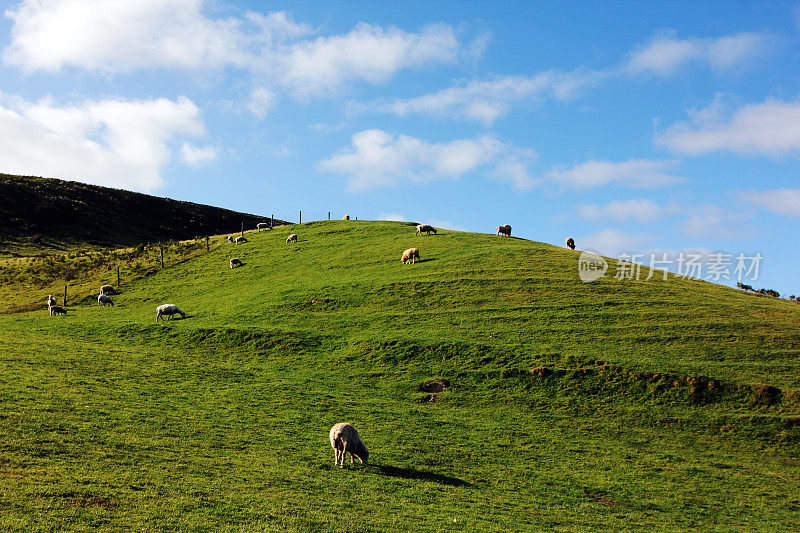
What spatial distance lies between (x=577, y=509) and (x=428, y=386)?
13538mm

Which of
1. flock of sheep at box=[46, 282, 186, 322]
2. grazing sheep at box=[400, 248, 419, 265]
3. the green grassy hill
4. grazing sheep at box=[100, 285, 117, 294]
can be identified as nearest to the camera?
the green grassy hill

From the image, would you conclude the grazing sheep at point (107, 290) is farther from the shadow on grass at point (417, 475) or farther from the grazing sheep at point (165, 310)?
the shadow on grass at point (417, 475)

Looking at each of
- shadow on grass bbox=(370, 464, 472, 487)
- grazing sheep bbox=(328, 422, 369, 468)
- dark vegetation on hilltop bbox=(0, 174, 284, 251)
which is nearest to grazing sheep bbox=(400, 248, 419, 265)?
shadow on grass bbox=(370, 464, 472, 487)

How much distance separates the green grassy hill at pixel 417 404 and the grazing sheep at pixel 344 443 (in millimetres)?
688

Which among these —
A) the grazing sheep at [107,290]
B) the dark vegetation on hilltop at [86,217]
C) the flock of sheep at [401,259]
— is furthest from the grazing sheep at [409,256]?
the dark vegetation on hilltop at [86,217]

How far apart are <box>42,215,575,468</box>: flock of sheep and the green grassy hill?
31.2 inches

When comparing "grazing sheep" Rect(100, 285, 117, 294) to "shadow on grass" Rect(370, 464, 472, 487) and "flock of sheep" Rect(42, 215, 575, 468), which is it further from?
"shadow on grass" Rect(370, 464, 472, 487)

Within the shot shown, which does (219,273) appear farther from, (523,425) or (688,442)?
(688,442)

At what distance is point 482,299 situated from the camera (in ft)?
139

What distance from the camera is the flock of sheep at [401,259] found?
61.5 ft

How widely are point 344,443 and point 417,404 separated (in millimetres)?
10418

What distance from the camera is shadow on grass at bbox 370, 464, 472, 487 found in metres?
18.8

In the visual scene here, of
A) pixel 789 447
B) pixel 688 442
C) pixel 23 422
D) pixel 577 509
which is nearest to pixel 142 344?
pixel 23 422

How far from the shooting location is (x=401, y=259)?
5481 centimetres
